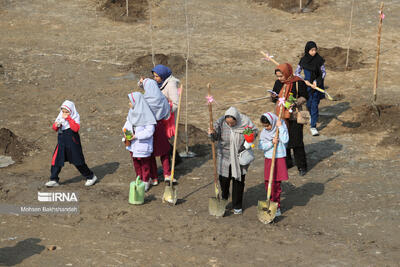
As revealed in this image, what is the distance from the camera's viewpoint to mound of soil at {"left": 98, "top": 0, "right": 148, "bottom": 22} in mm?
18516

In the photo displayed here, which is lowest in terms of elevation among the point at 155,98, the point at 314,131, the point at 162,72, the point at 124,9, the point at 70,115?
the point at 314,131

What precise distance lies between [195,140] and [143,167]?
7.14ft

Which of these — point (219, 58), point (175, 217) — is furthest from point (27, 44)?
point (175, 217)

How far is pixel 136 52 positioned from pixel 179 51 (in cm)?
113

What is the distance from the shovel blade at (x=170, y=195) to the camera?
802 centimetres

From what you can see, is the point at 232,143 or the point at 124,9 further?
the point at 124,9

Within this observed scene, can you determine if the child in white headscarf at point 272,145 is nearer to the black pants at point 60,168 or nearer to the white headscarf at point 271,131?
the white headscarf at point 271,131

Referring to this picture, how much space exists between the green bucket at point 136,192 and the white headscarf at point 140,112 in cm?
84

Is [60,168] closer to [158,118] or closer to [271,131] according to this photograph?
[158,118]

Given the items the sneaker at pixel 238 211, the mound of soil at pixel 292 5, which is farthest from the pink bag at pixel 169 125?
the mound of soil at pixel 292 5

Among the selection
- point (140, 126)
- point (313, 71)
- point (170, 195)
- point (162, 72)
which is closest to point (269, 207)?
point (170, 195)

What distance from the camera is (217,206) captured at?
7609mm

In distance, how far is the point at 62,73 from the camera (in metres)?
14.5

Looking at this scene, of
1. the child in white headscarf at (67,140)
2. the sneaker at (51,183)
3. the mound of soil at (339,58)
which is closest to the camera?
the child in white headscarf at (67,140)
